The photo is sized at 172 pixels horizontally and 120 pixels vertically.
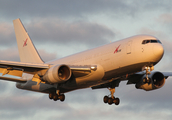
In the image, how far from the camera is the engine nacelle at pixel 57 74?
111 ft

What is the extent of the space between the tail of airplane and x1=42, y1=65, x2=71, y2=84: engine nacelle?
11.1 metres

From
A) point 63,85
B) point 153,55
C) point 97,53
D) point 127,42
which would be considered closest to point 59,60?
point 63,85

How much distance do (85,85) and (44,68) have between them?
5.20m

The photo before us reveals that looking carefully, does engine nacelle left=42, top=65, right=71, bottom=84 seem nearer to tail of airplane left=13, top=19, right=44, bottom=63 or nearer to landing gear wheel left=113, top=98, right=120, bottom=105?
landing gear wheel left=113, top=98, right=120, bottom=105

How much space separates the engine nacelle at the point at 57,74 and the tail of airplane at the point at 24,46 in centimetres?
1109

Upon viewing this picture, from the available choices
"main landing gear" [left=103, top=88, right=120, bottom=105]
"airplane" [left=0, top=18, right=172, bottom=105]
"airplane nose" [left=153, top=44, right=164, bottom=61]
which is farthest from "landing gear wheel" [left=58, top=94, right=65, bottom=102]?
"airplane nose" [left=153, top=44, right=164, bottom=61]

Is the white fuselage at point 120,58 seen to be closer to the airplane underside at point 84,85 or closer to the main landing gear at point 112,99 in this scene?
the airplane underside at point 84,85

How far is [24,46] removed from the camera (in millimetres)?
48688

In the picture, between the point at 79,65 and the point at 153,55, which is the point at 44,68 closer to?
the point at 79,65

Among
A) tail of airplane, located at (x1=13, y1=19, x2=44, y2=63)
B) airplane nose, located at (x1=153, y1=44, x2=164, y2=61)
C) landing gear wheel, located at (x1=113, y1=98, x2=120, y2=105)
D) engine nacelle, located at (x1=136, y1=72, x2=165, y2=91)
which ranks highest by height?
tail of airplane, located at (x1=13, y1=19, x2=44, y2=63)

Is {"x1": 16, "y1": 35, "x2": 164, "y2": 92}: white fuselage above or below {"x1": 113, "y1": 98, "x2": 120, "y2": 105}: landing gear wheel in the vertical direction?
above

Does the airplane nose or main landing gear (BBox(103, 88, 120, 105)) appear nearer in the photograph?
the airplane nose

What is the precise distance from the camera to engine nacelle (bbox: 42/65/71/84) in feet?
111

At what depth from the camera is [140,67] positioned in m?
33.7
